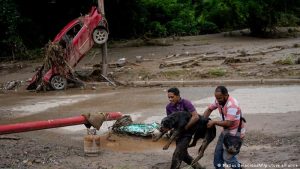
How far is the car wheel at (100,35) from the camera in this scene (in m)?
17.1

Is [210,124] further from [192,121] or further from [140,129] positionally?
[140,129]

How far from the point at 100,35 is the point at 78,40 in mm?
721

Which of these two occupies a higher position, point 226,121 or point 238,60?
point 226,121

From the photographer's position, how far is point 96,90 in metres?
16.8

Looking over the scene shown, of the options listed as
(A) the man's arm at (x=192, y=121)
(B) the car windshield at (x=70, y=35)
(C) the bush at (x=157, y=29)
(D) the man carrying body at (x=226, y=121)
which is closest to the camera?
(D) the man carrying body at (x=226, y=121)

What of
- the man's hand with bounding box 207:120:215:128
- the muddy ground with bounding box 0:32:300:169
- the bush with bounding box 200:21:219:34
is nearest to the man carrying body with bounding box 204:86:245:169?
A: the man's hand with bounding box 207:120:215:128

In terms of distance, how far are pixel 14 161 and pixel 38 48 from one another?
19.8 metres

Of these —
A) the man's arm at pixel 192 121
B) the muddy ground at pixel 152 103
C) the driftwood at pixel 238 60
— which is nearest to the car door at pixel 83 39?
the muddy ground at pixel 152 103

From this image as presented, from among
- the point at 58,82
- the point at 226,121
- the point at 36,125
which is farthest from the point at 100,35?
the point at 226,121

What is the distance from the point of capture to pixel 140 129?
1062 centimetres

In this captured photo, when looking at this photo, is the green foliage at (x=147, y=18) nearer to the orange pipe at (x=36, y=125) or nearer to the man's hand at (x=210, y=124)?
the orange pipe at (x=36, y=125)

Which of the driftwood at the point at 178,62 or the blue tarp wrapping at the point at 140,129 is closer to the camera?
the blue tarp wrapping at the point at 140,129

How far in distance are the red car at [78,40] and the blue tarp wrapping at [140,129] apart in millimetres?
6712

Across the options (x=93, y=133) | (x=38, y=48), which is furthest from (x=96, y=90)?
(x=38, y=48)
